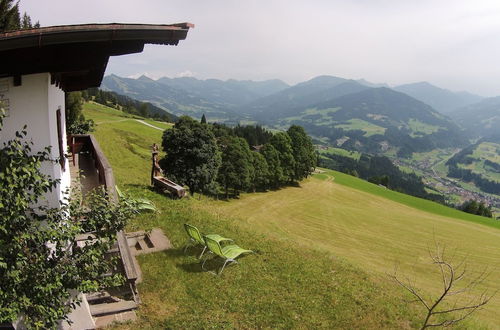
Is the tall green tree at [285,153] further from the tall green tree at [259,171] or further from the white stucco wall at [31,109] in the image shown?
the white stucco wall at [31,109]

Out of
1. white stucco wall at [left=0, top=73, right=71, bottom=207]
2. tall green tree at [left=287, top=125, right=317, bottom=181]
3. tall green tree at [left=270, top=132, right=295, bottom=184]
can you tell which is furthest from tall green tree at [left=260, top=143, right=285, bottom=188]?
white stucco wall at [left=0, top=73, right=71, bottom=207]

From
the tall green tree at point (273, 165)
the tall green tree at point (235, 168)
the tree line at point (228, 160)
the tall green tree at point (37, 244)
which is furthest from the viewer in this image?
the tall green tree at point (273, 165)

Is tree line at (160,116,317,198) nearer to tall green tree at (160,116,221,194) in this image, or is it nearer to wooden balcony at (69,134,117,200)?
tall green tree at (160,116,221,194)

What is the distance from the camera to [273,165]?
7481 cm

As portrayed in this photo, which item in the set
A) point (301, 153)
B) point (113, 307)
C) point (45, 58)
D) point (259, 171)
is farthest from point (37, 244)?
point (301, 153)

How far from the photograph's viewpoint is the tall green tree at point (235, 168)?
6359 cm

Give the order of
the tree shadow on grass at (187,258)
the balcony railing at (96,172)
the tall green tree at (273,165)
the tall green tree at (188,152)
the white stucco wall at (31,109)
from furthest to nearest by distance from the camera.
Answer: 1. the tall green tree at (273,165)
2. the tall green tree at (188,152)
3. the tree shadow on grass at (187,258)
4. the balcony railing at (96,172)
5. the white stucco wall at (31,109)

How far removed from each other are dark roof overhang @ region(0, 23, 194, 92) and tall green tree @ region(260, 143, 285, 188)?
6715 centimetres

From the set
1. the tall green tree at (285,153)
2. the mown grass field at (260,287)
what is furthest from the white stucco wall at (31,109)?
the tall green tree at (285,153)

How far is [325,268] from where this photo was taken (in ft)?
46.8

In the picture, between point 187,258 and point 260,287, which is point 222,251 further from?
point 260,287

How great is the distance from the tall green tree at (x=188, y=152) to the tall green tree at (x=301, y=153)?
36.6m

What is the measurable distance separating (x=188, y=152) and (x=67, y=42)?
136 ft

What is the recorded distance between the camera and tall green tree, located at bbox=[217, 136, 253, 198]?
63594 millimetres
